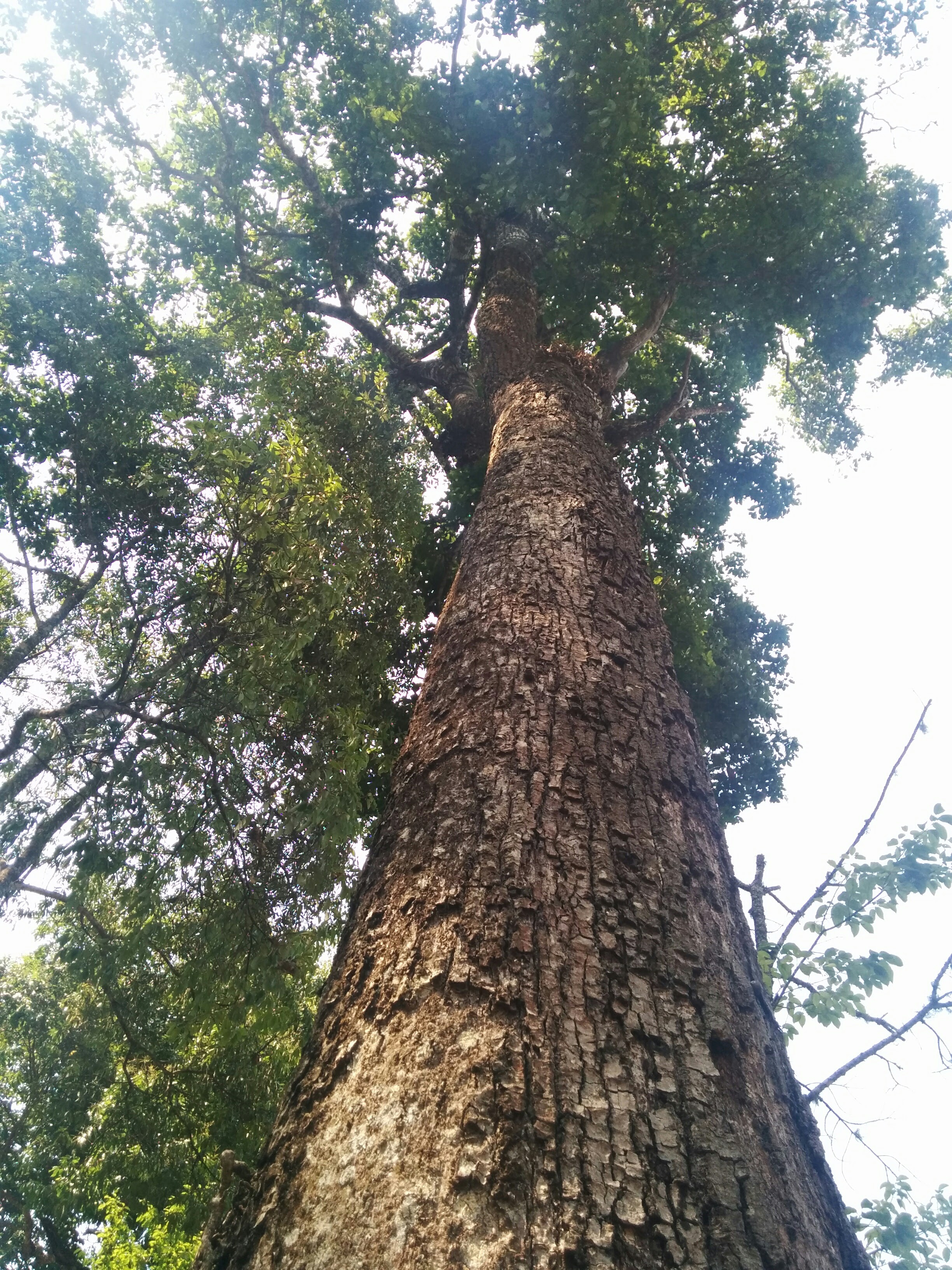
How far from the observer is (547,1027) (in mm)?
1313

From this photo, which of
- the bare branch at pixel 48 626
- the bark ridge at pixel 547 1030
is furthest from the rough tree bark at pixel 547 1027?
the bare branch at pixel 48 626

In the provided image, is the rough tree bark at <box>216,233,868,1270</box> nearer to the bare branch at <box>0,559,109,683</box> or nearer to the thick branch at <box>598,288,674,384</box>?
the bare branch at <box>0,559,109,683</box>

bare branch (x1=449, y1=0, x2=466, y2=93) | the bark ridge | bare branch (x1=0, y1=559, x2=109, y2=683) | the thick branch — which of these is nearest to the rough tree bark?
the bark ridge

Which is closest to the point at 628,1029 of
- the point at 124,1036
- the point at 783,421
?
the point at 124,1036

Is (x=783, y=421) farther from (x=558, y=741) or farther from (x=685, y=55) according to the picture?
(x=558, y=741)

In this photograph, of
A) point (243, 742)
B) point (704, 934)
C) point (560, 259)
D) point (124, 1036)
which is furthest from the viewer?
point (560, 259)

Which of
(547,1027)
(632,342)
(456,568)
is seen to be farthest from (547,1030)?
(632,342)

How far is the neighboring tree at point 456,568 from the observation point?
1255 mm

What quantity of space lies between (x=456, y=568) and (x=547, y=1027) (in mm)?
3925

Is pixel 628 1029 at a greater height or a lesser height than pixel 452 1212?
greater

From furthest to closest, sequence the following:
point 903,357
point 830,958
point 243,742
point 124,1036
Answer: point 903,357, point 124,1036, point 243,742, point 830,958

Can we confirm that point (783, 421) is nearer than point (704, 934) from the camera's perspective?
No

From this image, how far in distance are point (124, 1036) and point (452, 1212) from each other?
19.9 ft

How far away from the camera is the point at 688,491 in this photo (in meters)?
9.51
